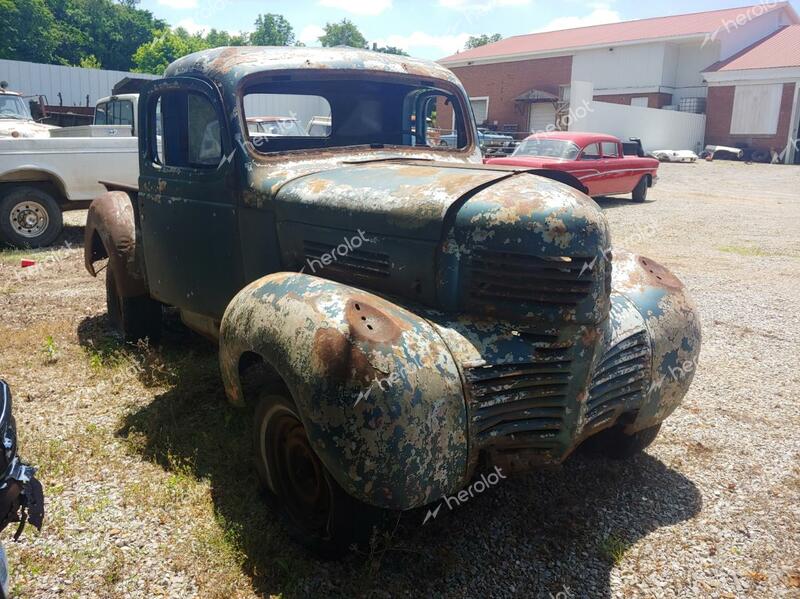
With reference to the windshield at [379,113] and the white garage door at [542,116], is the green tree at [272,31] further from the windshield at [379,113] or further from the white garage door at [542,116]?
the windshield at [379,113]

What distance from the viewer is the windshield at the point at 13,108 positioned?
11.5 m

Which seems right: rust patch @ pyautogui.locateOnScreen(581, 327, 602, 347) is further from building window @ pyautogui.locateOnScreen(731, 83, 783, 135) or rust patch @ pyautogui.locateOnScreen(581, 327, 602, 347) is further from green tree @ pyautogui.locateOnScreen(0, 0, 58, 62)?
green tree @ pyautogui.locateOnScreen(0, 0, 58, 62)

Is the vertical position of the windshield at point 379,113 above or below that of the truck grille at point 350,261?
above

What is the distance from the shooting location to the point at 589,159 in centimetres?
1337

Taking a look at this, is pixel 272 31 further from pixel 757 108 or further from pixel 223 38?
pixel 757 108

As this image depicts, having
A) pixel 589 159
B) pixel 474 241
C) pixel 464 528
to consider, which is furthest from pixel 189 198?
pixel 589 159

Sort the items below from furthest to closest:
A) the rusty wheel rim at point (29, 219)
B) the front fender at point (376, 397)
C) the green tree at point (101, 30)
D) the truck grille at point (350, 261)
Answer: the green tree at point (101, 30), the rusty wheel rim at point (29, 219), the truck grille at point (350, 261), the front fender at point (376, 397)

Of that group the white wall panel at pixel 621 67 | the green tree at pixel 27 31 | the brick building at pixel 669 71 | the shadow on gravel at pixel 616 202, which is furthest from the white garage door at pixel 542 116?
the green tree at pixel 27 31

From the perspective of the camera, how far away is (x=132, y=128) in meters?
10.0

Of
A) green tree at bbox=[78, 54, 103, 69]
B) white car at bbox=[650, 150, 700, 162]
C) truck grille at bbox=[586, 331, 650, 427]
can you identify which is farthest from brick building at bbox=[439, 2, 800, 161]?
truck grille at bbox=[586, 331, 650, 427]

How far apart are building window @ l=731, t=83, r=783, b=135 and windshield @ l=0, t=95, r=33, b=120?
2547 cm

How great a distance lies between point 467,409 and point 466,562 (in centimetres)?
76

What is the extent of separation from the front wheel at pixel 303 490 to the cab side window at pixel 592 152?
1164 cm

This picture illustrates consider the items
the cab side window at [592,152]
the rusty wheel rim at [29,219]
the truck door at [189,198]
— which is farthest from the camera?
the cab side window at [592,152]
